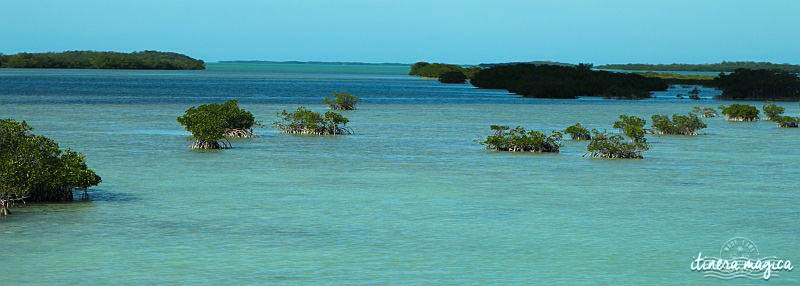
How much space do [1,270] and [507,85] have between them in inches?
5154

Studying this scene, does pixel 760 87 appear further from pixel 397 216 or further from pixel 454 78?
pixel 397 216

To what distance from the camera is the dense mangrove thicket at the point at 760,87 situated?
380ft

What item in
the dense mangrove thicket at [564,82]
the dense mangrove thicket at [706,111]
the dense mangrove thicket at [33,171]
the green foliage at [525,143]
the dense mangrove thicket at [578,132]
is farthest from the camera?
the dense mangrove thicket at [564,82]

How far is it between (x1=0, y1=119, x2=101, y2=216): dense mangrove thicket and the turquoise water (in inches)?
19.4

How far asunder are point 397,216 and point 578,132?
976 inches

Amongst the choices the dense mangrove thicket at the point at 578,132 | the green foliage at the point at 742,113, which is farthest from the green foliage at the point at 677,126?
the green foliage at the point at 742,113

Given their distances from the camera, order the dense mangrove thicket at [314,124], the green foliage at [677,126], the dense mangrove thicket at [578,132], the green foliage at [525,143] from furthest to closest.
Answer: the green foliage at [677,126] → the dense mangrove thicket at [314,124] → the dense mangrove thicket at [578,132] → the green foliage at [525,143]

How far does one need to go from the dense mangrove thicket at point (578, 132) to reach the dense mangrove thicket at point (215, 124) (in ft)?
39.6

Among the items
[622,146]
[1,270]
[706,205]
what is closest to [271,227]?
[1,270]

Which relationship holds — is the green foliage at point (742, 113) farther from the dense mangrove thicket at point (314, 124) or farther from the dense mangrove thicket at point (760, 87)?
the dense mangrove thicket at point (760, 87)

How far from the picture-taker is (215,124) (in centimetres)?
4234

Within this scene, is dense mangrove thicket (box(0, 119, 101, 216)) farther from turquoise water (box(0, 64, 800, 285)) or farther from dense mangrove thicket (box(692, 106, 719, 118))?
dense mangrove thicket (box(692, 106, 719, 118))

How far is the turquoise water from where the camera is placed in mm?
18922

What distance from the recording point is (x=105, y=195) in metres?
27.8
